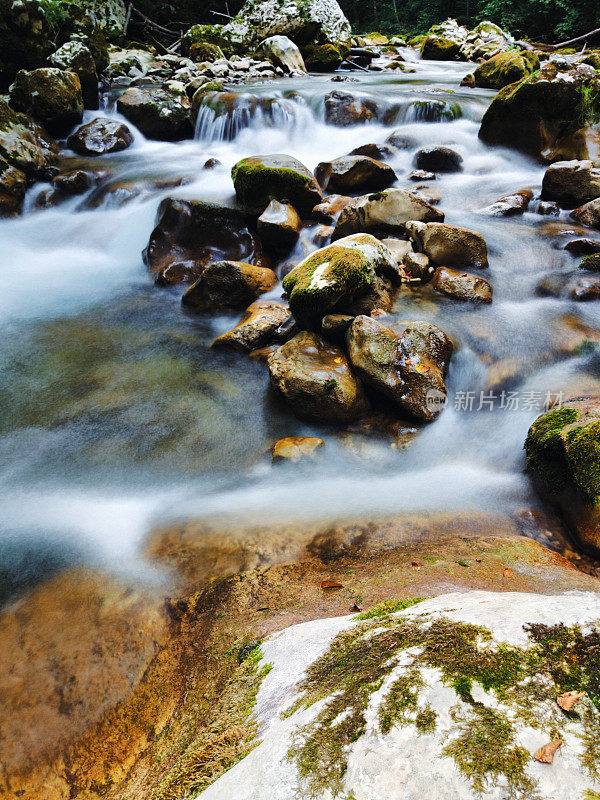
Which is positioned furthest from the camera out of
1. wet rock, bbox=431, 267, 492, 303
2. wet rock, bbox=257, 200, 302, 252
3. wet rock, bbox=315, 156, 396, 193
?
wet rock, bbox=315, 156, 396, 193

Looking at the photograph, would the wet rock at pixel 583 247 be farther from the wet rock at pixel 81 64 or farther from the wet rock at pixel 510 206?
the wet rock at pixel 81 64

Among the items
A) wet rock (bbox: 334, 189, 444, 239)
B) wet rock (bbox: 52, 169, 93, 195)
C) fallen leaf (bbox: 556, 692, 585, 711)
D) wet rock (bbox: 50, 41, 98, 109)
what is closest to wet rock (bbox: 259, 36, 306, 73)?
wet rock (bbox: 50, 41, 98, 109)

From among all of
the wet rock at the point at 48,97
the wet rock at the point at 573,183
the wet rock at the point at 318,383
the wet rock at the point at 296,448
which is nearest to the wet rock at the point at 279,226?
the wet rock at the point at 318,383

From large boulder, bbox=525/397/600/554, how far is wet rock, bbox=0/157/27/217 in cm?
1031

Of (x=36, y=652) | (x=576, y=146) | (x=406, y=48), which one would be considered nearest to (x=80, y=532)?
(x=36, y=652)

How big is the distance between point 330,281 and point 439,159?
21.1 feet

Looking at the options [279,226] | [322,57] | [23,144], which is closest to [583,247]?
[279,226]

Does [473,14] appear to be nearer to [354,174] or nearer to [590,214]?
[354,174]

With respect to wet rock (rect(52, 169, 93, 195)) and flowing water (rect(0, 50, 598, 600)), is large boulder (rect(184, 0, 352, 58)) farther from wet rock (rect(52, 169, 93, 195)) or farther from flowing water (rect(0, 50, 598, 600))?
flowing water (rect(0, 50, 598, 600))

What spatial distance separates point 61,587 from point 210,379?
2.86m

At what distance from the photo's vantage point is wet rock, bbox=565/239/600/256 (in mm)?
6141

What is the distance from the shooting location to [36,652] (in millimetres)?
2322

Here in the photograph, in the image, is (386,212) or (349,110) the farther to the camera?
(349,110)

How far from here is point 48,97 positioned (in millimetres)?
10672
